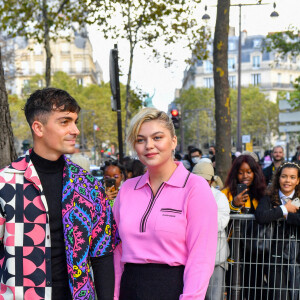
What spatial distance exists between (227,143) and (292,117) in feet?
23.6

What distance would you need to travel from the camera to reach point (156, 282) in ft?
9.30

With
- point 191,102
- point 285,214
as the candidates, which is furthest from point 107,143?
point 285,214

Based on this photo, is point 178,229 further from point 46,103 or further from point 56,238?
point 46,103

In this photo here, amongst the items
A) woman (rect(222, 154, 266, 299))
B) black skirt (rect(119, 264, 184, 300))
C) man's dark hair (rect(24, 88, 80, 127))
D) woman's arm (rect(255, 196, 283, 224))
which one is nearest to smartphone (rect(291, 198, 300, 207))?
woman's arm (rect(255, 196, 283, 224))

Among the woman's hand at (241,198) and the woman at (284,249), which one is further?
the woman's hand at (241,198)

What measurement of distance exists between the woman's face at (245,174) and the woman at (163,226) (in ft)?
10.6

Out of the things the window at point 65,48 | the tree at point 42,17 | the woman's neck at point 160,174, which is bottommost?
the woman's neck at point 160,174

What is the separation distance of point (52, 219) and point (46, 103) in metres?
0.58

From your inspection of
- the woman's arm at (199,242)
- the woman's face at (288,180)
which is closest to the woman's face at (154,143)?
the woman's arm at (199,242)

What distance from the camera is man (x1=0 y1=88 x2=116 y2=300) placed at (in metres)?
2.67

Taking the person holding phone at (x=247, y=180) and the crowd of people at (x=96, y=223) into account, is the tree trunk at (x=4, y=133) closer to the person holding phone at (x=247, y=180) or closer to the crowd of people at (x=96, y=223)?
the crowd of people at (x=96, y=223)

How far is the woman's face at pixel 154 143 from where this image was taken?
9.58 ft

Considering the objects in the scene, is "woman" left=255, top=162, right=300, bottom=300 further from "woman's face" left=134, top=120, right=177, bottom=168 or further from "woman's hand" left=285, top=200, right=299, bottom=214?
"woman's face" left=134, top=120, right=177, bottom=168

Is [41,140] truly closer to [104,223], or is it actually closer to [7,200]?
[7,200]
